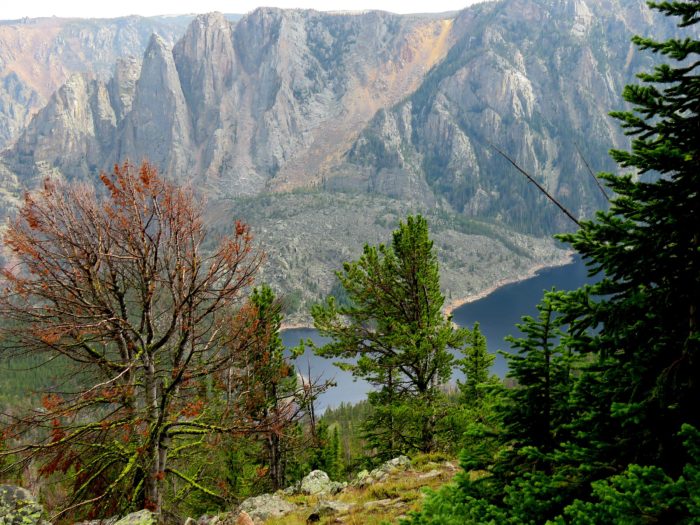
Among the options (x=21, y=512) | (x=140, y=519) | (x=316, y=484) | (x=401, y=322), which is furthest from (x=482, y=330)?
(x=21, y=512)

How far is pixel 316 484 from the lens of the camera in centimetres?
1856

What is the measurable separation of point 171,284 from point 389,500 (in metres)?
8.39

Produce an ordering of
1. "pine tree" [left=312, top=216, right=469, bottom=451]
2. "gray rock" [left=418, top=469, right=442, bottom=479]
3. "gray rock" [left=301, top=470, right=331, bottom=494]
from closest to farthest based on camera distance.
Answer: "gray rock" [left=418, top=469, right=442, bottom=479] < "gray rock" [left=301, top=470, right=331, bottom=494] < "pine tree" [left=312, top=216, right=469, bottom=451]

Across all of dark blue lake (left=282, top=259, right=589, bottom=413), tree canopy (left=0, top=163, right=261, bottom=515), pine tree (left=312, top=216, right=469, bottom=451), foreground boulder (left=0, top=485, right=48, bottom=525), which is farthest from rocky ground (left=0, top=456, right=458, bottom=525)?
dark blue lake (left=282, top=259, right=589, bottom=413)

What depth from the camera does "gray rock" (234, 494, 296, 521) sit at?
1397 centimetres

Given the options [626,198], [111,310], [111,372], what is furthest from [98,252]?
[626,198]

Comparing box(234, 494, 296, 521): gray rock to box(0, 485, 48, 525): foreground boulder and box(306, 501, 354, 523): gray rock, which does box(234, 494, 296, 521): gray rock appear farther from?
box(0, 485, 48, 525): foreground boulder

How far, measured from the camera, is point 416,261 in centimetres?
1805

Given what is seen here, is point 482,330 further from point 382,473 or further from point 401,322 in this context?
point 382,473

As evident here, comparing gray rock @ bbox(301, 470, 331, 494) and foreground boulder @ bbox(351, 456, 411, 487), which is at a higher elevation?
foreground boulder @ bbox(351, 456, 411, 487)

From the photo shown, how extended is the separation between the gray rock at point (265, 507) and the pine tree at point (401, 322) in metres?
5.03

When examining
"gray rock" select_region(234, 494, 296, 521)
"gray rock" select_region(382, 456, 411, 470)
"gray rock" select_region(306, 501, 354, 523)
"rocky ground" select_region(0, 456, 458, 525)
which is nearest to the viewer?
"rocky ground" select_region(0, 456, 458, 525)

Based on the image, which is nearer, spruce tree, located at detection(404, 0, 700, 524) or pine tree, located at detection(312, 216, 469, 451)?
spruce tree, located at detection(404, 0, 700, 524)

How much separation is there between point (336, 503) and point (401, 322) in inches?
295
